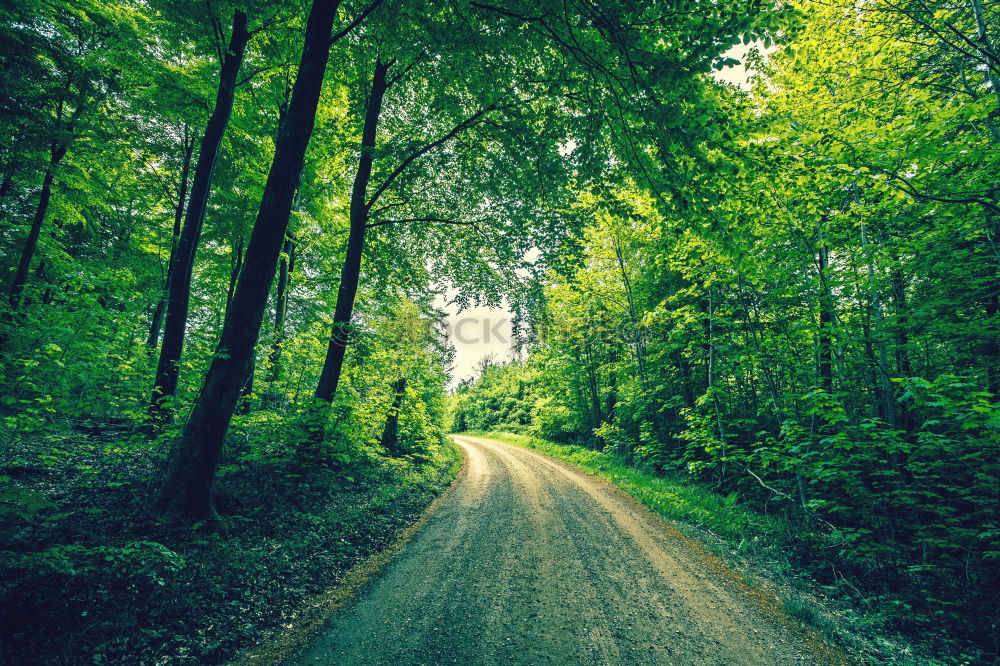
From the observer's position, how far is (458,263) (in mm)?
10727

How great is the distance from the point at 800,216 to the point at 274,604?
1031 centimetres

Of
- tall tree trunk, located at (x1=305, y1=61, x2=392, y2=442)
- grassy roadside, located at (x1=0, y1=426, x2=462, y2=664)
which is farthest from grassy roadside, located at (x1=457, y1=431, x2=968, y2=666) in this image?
tall tree trunk, located at (x1=305, y1=61, x2=392, y2=442)

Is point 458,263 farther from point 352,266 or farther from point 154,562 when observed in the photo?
point 154,562

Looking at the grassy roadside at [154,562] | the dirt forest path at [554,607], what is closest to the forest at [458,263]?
the grassy roadside at [154,562]

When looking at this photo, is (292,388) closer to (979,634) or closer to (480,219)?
(480,219)

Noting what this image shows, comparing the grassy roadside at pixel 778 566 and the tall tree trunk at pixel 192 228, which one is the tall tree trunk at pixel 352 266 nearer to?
the tall tree trunk at pixel 192 228

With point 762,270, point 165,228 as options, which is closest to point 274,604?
point 762,270

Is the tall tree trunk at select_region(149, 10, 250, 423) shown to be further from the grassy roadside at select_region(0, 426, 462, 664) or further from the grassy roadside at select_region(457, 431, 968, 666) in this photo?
the grassy roadside at select_region(457, 431, 968, 666)

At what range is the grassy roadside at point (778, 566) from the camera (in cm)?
375

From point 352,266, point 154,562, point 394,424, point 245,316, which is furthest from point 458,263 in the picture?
point 154,562

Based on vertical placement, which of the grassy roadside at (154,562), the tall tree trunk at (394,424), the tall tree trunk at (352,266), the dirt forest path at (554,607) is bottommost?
the dirt forest path at (554,607)

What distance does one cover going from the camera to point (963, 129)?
6.04m

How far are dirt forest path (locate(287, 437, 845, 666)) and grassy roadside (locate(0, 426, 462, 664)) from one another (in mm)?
815

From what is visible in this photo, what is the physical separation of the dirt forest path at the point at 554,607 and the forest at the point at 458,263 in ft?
3.31
